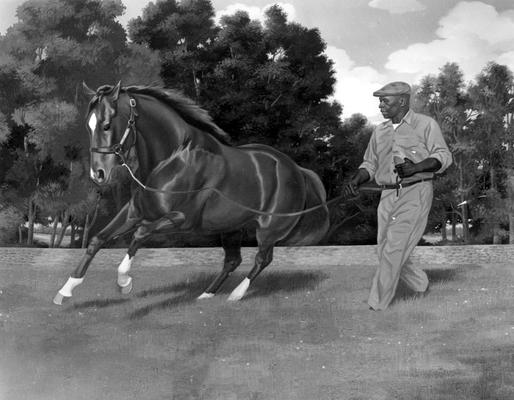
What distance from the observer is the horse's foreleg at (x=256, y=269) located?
722cm

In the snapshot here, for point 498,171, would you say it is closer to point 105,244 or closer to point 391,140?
point 391,140

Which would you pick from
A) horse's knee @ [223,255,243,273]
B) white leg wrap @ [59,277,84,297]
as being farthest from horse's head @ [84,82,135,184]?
horse's knee @ [223,255,243,273]

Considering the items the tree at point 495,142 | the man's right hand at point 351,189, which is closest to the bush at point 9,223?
the man's right hand at point 351,189

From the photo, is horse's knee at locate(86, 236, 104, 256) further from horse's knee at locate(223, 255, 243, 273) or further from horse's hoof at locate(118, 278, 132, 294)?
horse's knee at locate(223, 255, 243, 273)

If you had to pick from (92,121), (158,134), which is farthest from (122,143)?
(158,134)

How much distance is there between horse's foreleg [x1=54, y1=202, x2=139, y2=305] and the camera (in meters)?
6.96

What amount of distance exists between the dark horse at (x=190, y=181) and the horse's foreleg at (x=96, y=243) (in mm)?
11

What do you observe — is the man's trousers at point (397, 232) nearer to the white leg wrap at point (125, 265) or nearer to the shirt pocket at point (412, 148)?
the shirt pocket at point (412, 148)

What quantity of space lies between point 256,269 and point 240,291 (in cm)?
32

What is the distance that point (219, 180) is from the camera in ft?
23.7

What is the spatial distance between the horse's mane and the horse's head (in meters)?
0.38

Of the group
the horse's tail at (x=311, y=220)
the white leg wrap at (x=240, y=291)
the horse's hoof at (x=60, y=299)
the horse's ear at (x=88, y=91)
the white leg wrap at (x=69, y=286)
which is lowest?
the horse's hoof at (x=60, y=299)

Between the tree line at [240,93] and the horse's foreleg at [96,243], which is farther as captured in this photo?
the tree line at [240,93]

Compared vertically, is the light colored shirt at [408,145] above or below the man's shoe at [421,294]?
above
